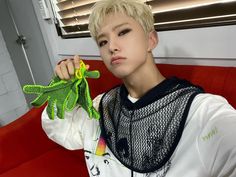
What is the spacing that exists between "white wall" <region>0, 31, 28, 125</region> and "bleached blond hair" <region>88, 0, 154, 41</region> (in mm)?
1995

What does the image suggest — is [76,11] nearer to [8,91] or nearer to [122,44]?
[122,44]

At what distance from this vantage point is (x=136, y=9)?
86cm

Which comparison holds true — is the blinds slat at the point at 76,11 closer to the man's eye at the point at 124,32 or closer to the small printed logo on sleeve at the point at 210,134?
the man's eye at the point at 124,32

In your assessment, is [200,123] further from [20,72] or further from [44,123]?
[20,72]

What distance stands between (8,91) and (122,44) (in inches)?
87.6

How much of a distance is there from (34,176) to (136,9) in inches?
38.5

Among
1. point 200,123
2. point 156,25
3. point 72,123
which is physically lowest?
point 72,123

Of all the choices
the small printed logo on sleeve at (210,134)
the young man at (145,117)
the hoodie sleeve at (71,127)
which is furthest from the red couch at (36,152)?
the small printed logo on sleeve at (210,134)

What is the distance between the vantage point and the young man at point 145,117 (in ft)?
2.09

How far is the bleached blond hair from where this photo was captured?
0.85 metres

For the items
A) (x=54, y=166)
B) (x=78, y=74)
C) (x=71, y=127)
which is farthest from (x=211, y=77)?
(x=54, y=166)

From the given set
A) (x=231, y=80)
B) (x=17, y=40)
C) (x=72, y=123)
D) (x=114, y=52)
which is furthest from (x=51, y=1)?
(x=231, y=80)

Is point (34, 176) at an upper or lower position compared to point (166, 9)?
lower

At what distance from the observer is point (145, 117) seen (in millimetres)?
785
